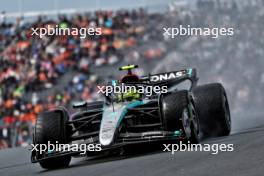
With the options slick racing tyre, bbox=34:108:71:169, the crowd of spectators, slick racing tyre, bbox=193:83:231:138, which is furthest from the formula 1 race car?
the crowd of spectators

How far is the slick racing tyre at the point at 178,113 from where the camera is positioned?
1005 cm

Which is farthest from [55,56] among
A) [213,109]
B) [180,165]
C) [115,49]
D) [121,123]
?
[180,165]

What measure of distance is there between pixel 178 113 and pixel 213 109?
90.8 inches

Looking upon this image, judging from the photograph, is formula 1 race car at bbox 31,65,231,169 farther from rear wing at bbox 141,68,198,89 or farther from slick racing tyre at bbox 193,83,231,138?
slick racing tyre at bbox 193,83,231,138

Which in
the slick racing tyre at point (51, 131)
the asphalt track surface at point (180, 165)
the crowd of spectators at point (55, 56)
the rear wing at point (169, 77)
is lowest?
the asphalt track surface at point (180, 165)

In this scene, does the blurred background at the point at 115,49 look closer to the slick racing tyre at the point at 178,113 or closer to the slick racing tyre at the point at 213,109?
the slick racing tyre at the point at 213,109

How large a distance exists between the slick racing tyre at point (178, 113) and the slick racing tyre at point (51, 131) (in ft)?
4.94

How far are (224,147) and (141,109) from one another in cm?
153

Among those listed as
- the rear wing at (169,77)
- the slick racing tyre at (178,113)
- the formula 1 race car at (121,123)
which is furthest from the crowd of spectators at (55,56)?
the slick racing tyre at (178,113)

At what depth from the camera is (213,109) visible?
12.2 m

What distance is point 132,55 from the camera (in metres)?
24.0

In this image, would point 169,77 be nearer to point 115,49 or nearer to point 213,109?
point 213,109

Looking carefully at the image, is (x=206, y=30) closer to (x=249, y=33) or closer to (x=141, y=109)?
(x=249, y=33)

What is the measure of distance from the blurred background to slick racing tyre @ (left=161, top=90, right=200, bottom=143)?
11750 millimetres
